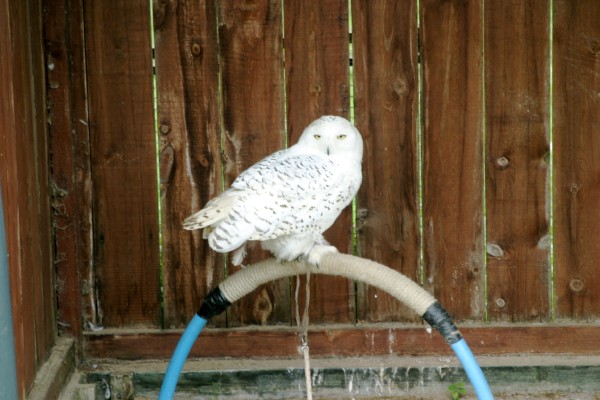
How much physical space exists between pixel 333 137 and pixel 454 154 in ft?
2.08

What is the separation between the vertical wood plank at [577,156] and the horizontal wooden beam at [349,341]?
96 mm

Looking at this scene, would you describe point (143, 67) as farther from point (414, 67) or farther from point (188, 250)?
point (414, 67)

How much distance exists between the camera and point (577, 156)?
2746 millimetres

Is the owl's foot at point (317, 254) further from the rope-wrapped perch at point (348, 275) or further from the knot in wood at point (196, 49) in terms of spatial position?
the knot in wood at point (196, 49)

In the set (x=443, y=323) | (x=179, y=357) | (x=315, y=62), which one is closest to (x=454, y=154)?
(x=315, y=62)

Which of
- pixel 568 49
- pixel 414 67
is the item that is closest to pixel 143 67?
pixel 414 67

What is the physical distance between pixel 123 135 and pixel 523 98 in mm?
1313

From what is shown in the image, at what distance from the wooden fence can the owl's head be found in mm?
416

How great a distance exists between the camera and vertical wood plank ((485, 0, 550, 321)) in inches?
106

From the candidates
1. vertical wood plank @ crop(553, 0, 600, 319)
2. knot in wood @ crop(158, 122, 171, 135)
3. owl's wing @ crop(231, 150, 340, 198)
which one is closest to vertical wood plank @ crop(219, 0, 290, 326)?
knot in wood @ crop(158, 122, 171, 135)

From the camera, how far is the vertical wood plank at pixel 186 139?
2682 millimetres

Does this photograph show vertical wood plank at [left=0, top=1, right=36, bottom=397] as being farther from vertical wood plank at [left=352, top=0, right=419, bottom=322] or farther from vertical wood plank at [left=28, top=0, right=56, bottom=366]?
vertical wood plank at [left=352, top=0, right=419, bottom=322]

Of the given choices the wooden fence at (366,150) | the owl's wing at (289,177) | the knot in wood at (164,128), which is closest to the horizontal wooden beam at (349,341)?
the wooden fence at (366,150)

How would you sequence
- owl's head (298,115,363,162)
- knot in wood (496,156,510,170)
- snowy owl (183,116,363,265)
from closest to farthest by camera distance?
snowy owl (183,116,363,265)
owl's head (298,115,363,162)
knot in wood (496,156,510,170)
